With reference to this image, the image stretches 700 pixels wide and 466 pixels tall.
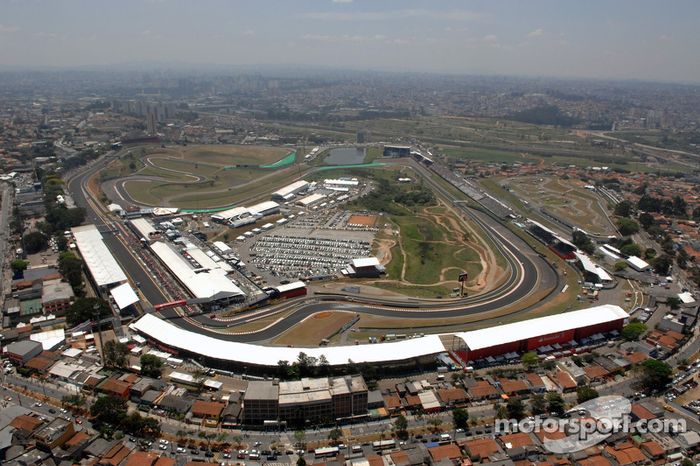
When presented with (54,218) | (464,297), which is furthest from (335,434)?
(54,218)

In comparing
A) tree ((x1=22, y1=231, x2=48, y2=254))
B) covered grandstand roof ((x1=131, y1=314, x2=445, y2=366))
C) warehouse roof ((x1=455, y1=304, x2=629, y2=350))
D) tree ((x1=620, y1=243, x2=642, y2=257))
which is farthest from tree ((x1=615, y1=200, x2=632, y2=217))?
tree ((x1=22, y1=231, x2=48, y2=254))

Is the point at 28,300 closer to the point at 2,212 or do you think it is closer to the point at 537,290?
the point at 2,212

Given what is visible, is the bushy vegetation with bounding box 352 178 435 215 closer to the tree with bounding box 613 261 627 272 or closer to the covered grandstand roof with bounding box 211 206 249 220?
the covered grandstand roof with bounding box 211 206 249 220

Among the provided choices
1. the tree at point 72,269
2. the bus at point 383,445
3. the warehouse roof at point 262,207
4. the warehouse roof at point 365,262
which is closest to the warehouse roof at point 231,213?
the warehouse roof at point 262,207

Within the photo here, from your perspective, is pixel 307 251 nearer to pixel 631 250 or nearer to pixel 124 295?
pixel 124 295

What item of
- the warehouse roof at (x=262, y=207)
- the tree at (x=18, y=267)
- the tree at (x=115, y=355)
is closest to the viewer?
the tree at (x=115, y=355)

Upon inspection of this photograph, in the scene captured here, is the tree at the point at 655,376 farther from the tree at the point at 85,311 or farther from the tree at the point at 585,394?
the tree at the point at 85,311
